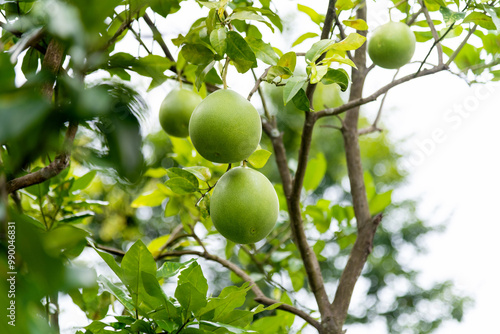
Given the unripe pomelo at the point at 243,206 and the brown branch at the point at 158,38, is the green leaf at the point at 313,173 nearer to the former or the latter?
the brown branch at the point at 158,38

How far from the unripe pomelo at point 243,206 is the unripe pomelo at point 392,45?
0.40 m

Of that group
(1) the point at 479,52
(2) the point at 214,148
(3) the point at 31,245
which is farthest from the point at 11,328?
(1) the point at 479,52

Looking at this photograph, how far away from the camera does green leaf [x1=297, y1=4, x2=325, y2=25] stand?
99cm

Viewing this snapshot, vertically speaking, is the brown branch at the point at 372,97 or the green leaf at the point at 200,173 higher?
Answer: the brown branch at the point at 372,97

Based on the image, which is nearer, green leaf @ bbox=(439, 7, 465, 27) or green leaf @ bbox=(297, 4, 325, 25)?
green leaf @ bbox=(439, 7, 465, 27)

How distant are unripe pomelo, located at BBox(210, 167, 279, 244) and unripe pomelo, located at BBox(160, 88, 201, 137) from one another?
0.24 m

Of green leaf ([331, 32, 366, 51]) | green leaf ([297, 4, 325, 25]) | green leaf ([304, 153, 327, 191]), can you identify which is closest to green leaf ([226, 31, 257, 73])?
green leaf ([331, 32, 366, 51])

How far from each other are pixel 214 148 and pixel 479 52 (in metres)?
0.73

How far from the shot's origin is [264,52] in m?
0.65

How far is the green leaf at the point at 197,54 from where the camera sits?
0.65 metres

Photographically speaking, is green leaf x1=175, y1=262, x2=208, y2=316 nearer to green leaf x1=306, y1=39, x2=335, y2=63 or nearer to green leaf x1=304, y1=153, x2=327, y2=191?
green leaf x1=306, y1=39, x2=335, y2=63

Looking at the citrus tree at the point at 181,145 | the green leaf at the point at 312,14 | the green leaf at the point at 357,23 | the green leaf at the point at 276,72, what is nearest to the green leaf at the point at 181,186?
the citrus tree at the point at 181,145

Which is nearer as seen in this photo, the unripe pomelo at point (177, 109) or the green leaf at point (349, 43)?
the green leaf at point (349, 43)

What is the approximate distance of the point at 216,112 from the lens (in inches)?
23.6
